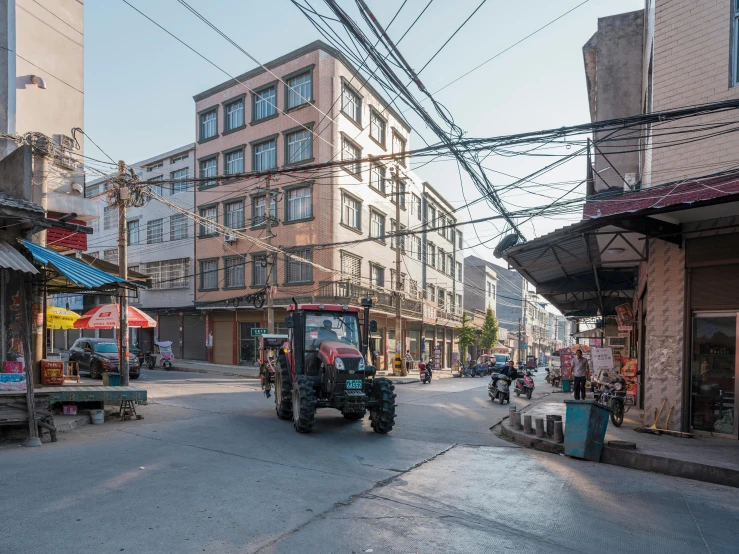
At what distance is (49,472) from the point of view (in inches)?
281

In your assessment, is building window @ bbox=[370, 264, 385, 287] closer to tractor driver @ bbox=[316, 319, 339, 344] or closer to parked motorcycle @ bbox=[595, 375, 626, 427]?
parked motorcycle @ bbox=[595, 375, 626, 427]

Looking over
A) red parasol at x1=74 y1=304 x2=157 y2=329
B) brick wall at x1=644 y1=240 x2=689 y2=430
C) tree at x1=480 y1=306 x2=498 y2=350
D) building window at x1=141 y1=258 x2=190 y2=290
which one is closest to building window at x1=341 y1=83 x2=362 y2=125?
building window at x1=141 y1=258 x2=190 y2=290

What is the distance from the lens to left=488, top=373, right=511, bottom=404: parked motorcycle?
18.4m

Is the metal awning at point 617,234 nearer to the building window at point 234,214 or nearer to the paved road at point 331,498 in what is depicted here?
the paved road at point 331,498

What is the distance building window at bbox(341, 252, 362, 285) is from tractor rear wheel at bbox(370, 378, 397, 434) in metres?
21.4

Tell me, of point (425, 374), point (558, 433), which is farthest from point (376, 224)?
point (558, 433)

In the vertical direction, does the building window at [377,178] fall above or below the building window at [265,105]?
below

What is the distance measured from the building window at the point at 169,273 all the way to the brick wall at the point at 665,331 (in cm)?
3346

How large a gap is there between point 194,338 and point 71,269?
97.6ft

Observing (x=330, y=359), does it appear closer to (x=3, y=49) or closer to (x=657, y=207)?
(x=657, y=207)

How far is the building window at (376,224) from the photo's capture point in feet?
123

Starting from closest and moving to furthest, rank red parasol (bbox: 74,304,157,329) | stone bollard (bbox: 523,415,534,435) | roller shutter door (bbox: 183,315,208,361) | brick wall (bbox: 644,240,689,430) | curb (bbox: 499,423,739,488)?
curb (bbox: 499,423,739,488) < brick wall (bbox: 644,240,689,430) < stone bollard (bbox: 523,415,534,435) < red parasol (bbox: 74,304,157,329) < roller shutter door (bbox: 183,315,208,361)

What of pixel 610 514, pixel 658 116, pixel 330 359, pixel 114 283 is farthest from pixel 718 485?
pixel 114 283

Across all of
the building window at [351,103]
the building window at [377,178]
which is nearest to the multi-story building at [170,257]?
the building window at [351,103]
